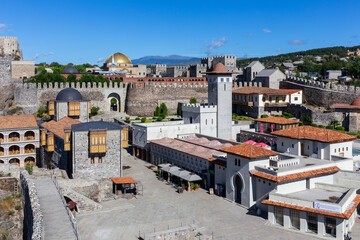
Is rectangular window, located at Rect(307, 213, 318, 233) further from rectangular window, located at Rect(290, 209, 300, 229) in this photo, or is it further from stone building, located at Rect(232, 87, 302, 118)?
stone building, located at Rect(232, 87, 302, 118)

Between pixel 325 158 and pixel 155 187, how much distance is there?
35.6 ft

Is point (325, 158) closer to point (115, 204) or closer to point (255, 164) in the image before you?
point (255, 164)

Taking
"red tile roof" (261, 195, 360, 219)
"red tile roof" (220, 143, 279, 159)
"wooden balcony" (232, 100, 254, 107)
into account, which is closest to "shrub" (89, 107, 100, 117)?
"wooden balcony" (232, 100, 254, 107)

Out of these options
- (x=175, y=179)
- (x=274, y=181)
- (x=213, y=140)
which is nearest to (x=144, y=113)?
(x=213, y=140)

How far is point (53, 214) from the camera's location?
1723cm

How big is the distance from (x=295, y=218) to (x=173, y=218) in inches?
234

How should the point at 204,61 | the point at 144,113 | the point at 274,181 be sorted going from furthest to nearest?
the point at 204,61, the point at 144,113, the point at 274,181

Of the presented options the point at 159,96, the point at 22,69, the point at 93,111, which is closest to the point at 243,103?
the point at 159,96

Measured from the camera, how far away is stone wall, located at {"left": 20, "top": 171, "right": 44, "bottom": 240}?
594 inches

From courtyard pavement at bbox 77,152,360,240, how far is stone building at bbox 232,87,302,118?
2084 centimetres

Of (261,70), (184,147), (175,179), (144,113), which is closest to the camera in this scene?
(175,179)

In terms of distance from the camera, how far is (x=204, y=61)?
6469 cm

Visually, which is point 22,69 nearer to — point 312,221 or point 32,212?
point 32,212

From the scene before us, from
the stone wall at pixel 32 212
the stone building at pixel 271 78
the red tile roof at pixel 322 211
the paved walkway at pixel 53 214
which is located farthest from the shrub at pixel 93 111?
the red tile roof at pixel 322 211
